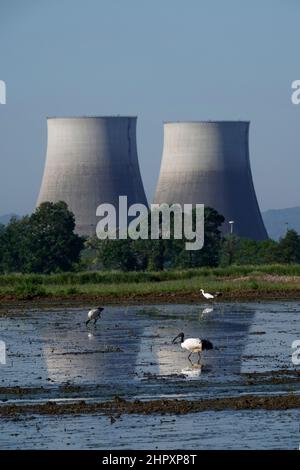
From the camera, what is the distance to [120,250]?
136 feet

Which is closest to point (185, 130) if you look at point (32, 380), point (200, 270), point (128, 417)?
point (200, 270)

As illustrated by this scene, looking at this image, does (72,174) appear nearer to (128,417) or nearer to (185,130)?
(185,130)

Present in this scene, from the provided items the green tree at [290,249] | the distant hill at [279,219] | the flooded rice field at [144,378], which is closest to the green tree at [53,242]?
the green tree at [290,249]

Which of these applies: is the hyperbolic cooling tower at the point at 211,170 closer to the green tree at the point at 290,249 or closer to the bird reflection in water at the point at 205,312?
the green tree at the point at 290,249

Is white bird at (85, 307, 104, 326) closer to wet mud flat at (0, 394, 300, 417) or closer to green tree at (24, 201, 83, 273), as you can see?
wet mud flat at (0, 394, 300, 417)

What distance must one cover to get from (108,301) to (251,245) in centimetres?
1783

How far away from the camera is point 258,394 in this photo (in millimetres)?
11781

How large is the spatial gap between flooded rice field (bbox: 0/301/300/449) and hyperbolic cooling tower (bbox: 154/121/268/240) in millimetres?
15613

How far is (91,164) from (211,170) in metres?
3.38

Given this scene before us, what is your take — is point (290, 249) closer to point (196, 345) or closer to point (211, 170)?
point (211, 170)

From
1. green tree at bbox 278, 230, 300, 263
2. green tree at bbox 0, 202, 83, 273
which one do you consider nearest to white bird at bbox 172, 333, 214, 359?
green tree at bbox 0, 202, 83, 273

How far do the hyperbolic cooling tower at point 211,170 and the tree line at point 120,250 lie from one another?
29.8 inches

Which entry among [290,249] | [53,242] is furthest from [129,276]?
[290,249]

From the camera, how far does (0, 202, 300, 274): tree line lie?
4066 cm
